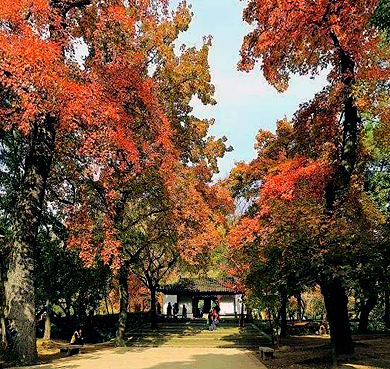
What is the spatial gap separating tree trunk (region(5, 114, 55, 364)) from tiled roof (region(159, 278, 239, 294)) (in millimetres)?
25443

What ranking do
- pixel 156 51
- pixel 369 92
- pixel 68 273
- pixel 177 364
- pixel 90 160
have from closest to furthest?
pixel 369 92, pixel 177 364, pixel 90 160, pixel 156 51, pixel 68 273

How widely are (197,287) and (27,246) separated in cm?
2853

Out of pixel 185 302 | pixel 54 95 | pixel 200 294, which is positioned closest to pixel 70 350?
pixel 54 95

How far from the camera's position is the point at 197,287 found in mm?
42312

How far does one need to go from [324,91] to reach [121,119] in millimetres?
7865

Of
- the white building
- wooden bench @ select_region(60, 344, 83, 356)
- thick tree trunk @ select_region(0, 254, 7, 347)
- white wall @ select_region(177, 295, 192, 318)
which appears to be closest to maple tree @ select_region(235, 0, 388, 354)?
wooden bench @ select_region(60, 344, 83, 356)

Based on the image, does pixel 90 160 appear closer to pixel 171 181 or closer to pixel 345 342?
pixel 171 181

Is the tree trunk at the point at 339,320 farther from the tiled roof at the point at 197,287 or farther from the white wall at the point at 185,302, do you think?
the white wall at the point at 185,302

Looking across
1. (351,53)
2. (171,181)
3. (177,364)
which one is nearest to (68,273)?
(171,181)

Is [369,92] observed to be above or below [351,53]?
below

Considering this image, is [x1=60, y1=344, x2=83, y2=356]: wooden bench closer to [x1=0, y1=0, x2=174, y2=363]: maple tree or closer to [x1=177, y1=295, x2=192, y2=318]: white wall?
[x1=0, y1=0, x2=174, y2=363]: maple tree

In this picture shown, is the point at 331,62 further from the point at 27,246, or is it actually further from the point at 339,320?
the point at 27,246

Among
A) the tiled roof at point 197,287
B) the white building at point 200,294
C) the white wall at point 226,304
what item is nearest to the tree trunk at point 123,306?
the white building at point 200,294

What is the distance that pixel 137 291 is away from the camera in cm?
4878
